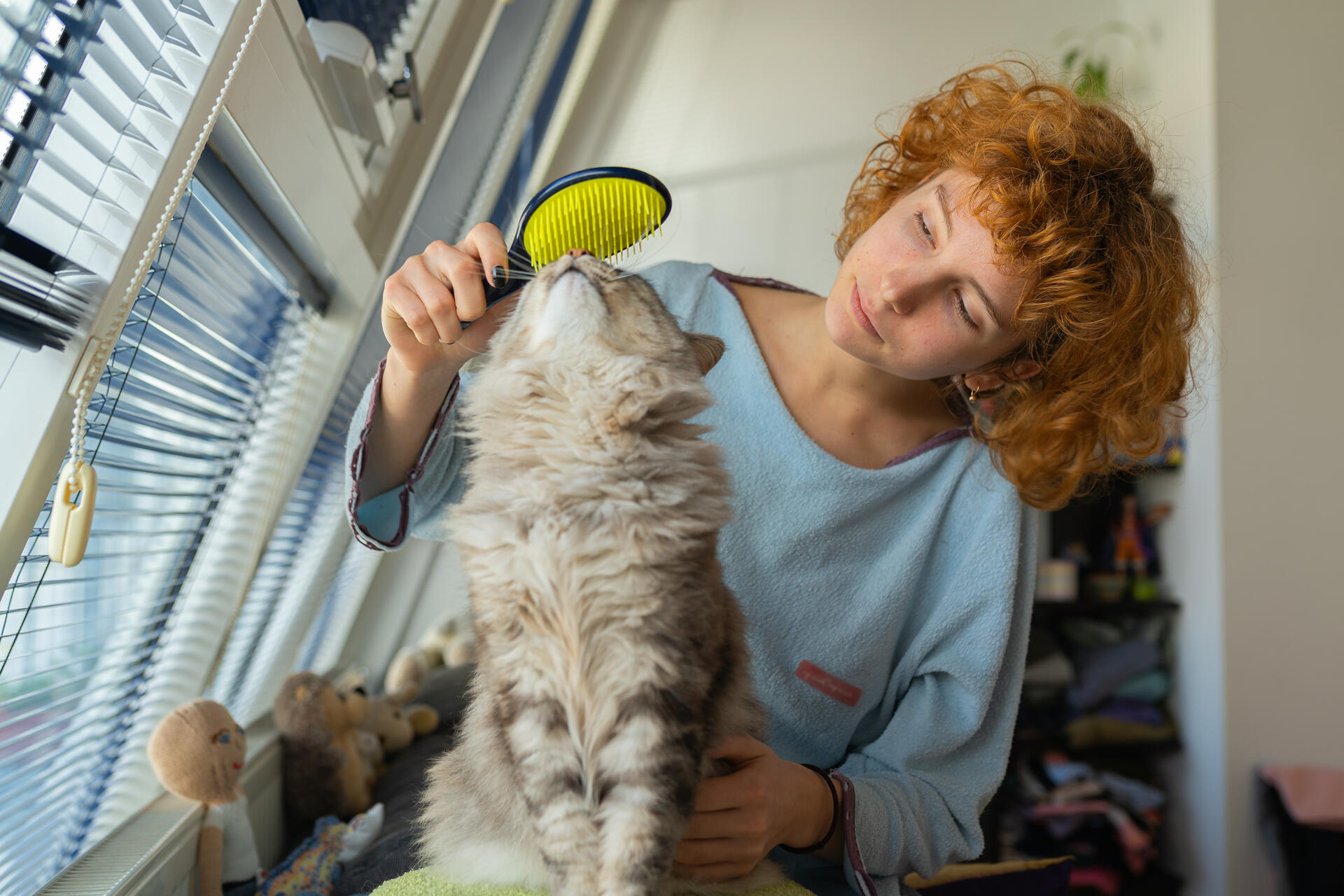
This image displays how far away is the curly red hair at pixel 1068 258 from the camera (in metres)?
1.06

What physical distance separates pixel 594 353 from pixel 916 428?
799 mm

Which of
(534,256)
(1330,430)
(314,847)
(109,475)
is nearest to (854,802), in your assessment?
(534,256)

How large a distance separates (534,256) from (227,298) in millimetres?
606

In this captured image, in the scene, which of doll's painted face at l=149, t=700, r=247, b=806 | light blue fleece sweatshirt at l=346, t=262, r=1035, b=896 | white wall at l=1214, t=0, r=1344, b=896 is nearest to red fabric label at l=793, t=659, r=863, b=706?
light blue fleece sweatshirt at l=346, t=262, r=1035, b=896

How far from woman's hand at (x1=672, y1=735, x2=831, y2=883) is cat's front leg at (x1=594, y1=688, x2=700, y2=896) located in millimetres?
92

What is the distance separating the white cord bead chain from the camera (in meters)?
0.69

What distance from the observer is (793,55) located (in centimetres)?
318

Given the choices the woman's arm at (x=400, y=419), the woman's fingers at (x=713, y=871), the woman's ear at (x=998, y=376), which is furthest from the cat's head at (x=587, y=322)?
the woman's ear at (x=998, y=376)

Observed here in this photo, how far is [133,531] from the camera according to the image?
1.09 metres

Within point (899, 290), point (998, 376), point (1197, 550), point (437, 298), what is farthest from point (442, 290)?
point (1197, 550)

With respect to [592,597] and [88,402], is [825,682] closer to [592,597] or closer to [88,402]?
[592,597]

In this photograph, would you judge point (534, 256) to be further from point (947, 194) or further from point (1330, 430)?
point (1330, 430)

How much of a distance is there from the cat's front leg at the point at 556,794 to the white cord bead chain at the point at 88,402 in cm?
44

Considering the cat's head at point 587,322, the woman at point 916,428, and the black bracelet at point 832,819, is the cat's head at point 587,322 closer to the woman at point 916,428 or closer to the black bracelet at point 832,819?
the woman at point 916,428
